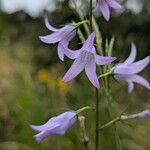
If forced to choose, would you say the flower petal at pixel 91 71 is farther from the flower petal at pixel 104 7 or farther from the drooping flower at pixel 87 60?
the flower petal at pixel 104 7

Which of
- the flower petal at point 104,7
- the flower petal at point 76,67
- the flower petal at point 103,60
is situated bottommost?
the flower petal at point 76,67

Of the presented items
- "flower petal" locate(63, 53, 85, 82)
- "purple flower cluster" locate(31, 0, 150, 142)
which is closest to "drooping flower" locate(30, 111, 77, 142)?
"purple flower cluster" locate(31, 0, 150, 142)

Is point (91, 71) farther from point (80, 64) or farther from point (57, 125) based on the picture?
point (57, 125)

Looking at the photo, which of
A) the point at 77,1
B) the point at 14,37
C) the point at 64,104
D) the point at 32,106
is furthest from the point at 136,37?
the point at 77,1

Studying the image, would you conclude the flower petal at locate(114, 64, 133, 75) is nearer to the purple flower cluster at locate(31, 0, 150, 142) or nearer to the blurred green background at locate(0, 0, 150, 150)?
the purple flower cluster at locate(31, 0, 150, 142)

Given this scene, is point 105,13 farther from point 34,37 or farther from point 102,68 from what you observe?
point 34,37

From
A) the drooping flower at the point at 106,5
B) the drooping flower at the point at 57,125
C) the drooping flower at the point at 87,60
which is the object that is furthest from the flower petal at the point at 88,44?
the drooping flower at the point at 57,125
